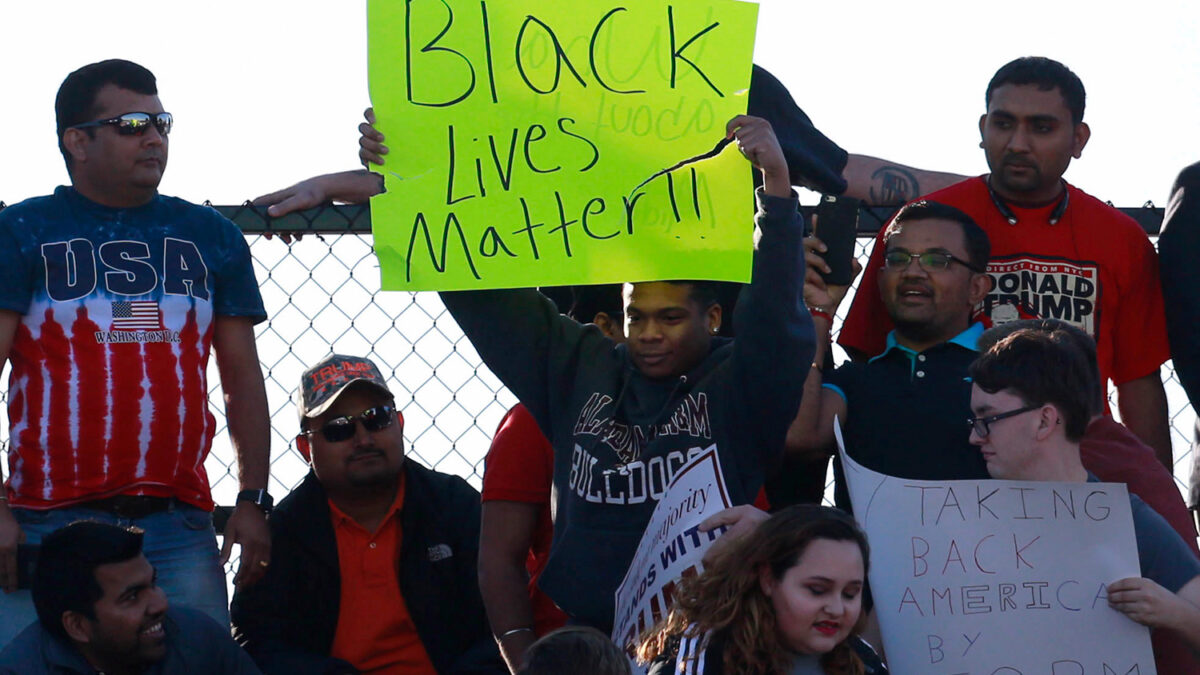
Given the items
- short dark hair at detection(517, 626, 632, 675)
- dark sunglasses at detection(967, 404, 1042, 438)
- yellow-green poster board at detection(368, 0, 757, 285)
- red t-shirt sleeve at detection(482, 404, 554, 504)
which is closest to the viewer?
short dark hair at detection(517, 626, 632, 675)

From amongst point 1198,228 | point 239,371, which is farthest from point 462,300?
point 1198,228

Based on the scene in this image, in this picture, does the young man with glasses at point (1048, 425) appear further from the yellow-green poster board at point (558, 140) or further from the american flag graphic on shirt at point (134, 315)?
the american flag graphic on shirt at point (134, 315)

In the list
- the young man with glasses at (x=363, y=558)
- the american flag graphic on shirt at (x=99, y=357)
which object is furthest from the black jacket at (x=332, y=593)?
the american flag graphic on shirt at (x=99, y=357)

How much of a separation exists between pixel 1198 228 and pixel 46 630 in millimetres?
3038

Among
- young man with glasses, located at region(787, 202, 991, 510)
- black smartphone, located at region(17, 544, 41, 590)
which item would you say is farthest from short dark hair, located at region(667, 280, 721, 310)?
black smartphone, located at region(17, 544, 41, 590)

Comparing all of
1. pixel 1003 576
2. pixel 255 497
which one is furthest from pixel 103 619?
pixel 1003 576

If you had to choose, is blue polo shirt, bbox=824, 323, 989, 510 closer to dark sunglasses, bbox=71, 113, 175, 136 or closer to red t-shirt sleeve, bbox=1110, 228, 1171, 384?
red t-shirt sleeve, bbox=1110, 228, 1171, 384

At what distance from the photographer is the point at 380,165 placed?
13.0ft

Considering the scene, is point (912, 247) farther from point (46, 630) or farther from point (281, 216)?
point (46, 630)

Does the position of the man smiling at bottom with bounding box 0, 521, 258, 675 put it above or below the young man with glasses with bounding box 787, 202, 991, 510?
below

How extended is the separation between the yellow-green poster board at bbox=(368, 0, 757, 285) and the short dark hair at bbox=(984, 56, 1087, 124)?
0.89 m

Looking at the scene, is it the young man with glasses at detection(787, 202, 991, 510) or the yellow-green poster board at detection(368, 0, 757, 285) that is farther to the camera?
the young man with glasses at detection(787, 202, 991, 510)

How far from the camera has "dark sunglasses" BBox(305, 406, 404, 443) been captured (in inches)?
187

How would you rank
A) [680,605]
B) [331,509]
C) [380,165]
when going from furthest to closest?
[331,509]
[380,165]
[680,605]
